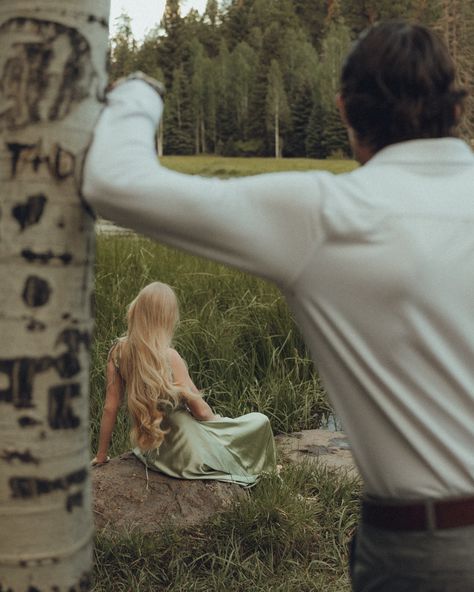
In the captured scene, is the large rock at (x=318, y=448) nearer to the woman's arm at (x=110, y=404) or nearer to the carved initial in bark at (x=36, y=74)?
the woman's arm at (x=110, y=404)

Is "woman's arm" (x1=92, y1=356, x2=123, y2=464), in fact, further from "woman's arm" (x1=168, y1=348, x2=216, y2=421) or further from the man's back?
the man's back

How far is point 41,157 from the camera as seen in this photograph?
1476 millimetres

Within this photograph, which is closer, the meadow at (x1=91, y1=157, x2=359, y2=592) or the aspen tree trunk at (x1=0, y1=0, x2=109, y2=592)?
the aspen tree trunk at (x1=0, y1=0, x2=109, y2=592)

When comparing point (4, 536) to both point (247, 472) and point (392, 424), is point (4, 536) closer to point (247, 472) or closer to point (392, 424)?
point (392, 424)

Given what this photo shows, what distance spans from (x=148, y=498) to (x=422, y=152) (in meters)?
2.82

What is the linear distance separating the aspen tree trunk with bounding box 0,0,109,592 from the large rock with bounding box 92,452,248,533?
2125 mm

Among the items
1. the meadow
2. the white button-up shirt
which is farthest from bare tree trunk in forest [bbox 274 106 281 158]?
the white button-up shirt

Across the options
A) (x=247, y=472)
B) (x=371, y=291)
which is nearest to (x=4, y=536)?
(x=371, y=291)

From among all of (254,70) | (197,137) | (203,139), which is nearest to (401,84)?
(203,139)

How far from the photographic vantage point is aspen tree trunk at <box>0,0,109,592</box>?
4.83 ft

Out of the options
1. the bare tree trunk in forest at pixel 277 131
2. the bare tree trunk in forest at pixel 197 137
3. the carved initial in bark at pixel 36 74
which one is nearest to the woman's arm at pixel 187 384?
the carved initial in bark at pixel 36 74

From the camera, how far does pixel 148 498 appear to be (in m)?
3.89

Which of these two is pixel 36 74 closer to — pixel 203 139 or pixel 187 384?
pixel 187 384

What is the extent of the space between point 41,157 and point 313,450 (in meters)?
3.81
